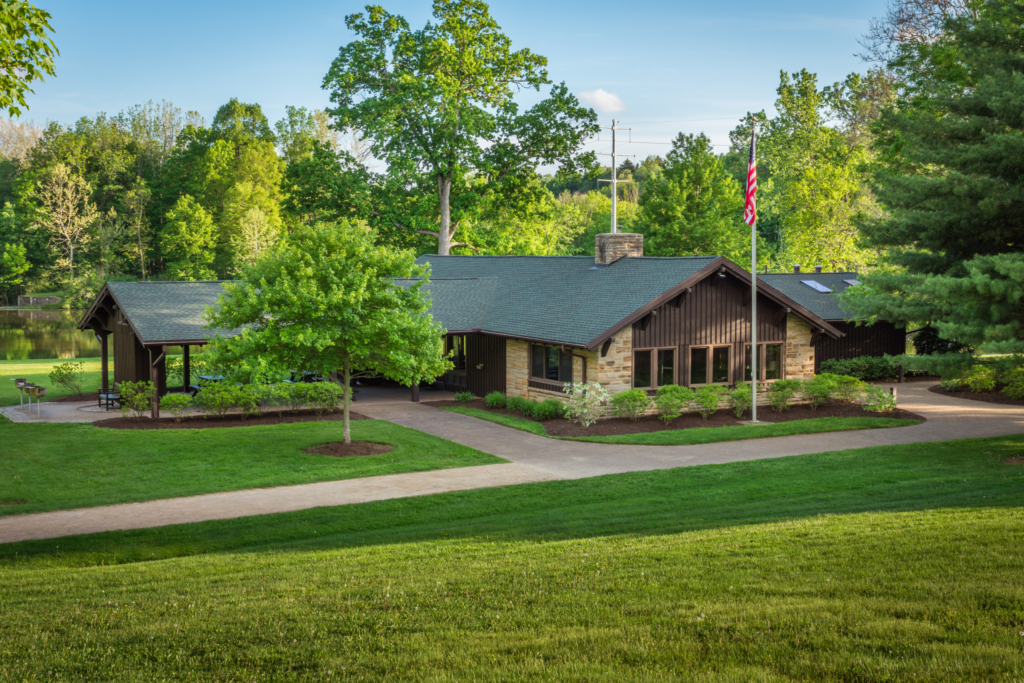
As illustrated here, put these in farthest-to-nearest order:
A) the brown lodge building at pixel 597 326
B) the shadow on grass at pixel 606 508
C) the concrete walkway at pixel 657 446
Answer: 1. the brown lodge building at pixel 597 326
2. the concrete walkway at pixel 657 446
3. the shadow on grass at pixel 606 508

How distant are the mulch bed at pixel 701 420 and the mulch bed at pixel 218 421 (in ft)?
16.2

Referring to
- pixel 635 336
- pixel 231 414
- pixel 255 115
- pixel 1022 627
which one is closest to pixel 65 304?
pixel 255 115

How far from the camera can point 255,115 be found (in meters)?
83.7

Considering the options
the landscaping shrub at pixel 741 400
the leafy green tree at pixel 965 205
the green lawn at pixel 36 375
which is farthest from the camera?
the green lawn at pixel 36 375

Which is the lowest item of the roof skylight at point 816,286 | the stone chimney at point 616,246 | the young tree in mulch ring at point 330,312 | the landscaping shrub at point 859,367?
the landscaping shrub at point 859,367

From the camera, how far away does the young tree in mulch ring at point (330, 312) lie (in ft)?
56.7

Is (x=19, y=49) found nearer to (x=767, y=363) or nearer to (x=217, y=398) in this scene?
(x=217, y=398)

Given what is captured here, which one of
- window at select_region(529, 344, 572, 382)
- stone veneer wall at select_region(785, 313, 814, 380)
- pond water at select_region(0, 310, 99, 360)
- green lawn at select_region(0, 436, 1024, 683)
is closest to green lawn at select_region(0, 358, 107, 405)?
pond water at select_region(0, 310, 99, 360)

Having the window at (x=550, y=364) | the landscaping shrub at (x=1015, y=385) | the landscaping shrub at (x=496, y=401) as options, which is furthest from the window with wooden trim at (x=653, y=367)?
the landscaping shrub at (x=1015, y=385)

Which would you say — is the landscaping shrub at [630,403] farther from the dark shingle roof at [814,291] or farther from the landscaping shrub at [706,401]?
the dark shingle roof at [814,291]

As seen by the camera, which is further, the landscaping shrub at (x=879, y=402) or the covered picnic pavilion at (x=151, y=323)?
the landscaping shrub at (x=879, y=402)

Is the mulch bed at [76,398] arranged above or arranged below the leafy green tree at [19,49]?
below

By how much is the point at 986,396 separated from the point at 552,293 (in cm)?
1440

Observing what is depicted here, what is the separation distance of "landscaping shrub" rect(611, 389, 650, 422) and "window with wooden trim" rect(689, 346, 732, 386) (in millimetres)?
2355
